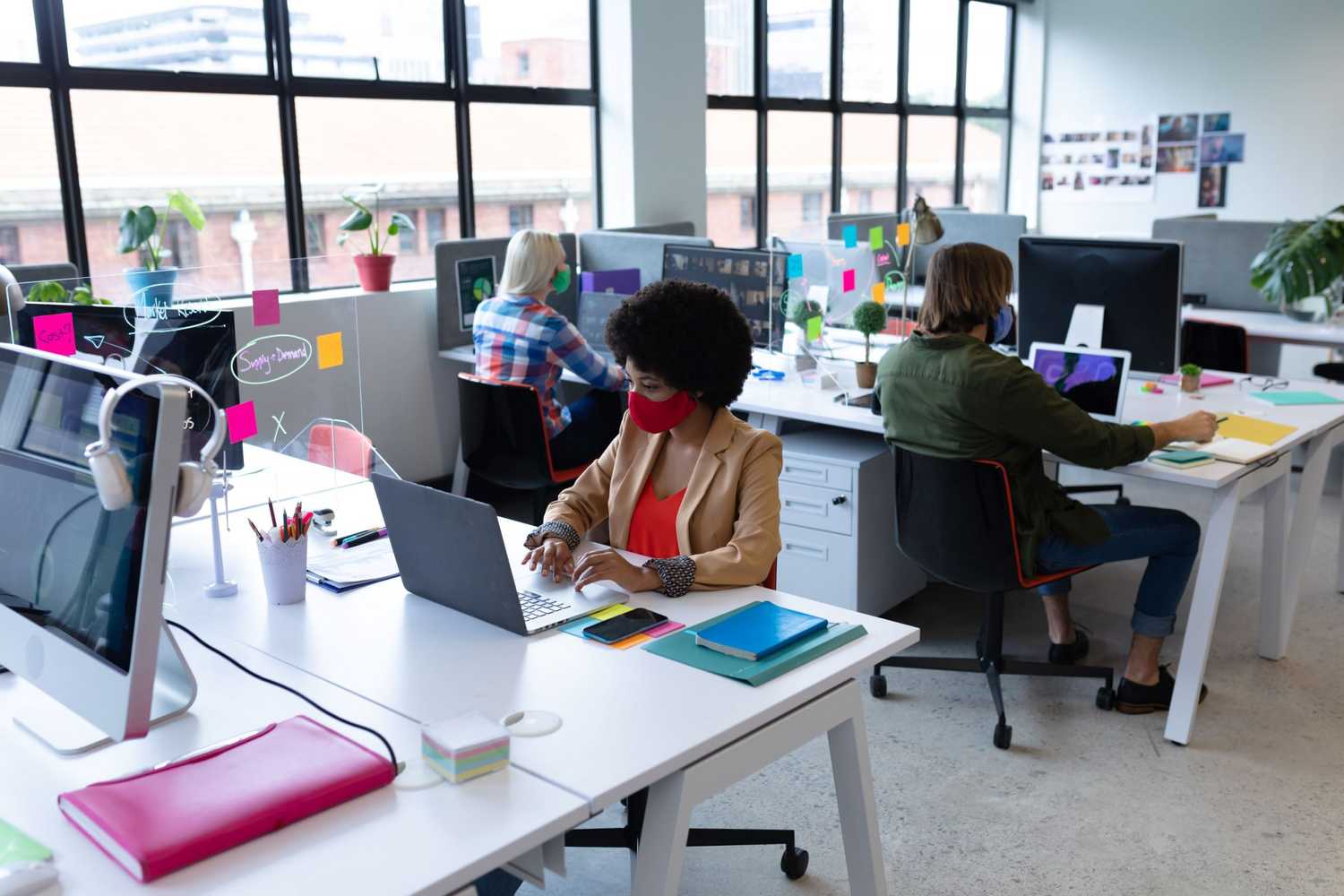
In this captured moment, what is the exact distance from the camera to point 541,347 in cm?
371

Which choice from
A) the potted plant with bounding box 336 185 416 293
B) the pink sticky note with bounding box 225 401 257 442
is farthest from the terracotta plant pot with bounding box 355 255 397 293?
the pink sticky note with bounding box 225 401 257 442

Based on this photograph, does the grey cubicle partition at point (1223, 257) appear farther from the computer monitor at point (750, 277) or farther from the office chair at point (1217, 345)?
the computer monitor at point (750, 277)

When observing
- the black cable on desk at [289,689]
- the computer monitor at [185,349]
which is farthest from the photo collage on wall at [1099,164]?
the black cable on desk at [289,689]

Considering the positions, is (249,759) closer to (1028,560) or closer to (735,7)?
(1028,560)

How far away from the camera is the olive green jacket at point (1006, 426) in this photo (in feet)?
8.36

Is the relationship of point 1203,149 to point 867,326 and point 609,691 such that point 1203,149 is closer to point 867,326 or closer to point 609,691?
point 867,326

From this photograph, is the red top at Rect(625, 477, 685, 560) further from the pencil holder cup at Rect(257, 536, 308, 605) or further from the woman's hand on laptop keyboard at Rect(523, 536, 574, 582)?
the pencil holder cup at Rect(257, 536, 308, 605)

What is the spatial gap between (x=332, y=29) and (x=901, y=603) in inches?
119

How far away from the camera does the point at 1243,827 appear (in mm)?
2389

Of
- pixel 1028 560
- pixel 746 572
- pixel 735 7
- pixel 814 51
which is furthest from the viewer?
pixel 814 51

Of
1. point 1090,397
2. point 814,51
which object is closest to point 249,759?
point 1090,397

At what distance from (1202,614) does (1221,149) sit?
5.71m

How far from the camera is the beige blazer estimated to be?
1960 millimetres

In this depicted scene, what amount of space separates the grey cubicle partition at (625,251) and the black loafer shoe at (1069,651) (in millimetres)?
2096
